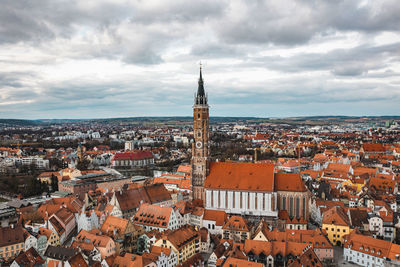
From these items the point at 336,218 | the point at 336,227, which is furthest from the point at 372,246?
the point at 336,218

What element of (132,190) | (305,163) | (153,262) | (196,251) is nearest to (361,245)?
(196,251)

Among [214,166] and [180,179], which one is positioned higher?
[214,166]

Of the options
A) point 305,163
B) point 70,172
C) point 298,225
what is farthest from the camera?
point 305,163

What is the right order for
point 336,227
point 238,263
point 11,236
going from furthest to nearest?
point 336,227, point 11,236, point 238,263

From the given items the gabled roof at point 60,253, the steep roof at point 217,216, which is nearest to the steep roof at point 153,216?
the steep roof at point 217,216

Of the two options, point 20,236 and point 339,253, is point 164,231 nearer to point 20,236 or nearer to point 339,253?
point 20,236

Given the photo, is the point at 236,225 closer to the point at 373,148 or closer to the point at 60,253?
the point at 60,253
